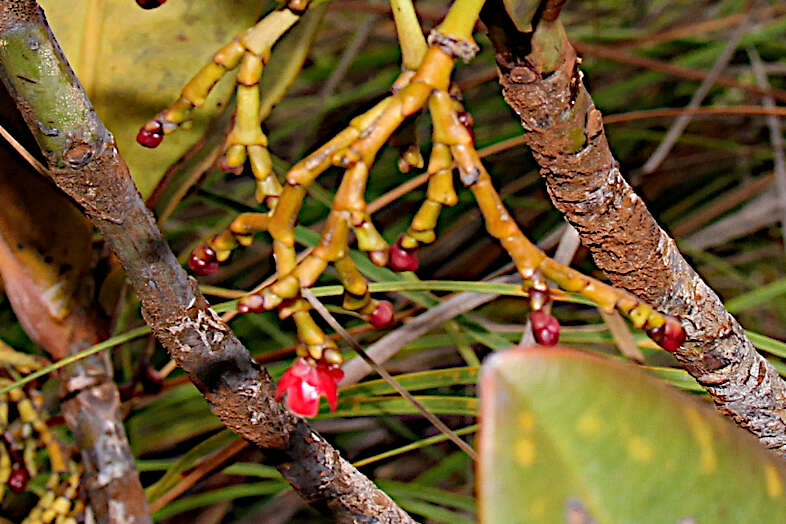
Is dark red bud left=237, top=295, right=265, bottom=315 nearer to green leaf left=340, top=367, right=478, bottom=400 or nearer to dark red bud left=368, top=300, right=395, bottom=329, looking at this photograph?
dark red bud left=368, top=300, right=395, bottom=329

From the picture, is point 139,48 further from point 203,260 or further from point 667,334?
point 667,334

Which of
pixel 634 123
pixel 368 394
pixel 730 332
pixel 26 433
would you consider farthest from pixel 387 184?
pixel 730 332

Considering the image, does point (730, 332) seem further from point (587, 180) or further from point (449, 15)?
point (449, 15)

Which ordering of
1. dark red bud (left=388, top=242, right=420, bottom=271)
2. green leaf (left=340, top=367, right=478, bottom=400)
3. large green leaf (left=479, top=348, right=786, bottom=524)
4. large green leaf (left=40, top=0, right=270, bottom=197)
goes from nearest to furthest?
large green leaf (left=479, top=348, right=786, bottom=524) → dark red bud (left=388, top=242, right=420, bottom=271) → large green leaf (left=40, top=0, right=270, bottom=197) → green leaf (left=340, top=367, right=478, bottom=400)

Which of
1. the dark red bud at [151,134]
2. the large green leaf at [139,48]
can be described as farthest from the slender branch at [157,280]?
the large green leaf at [139,48]

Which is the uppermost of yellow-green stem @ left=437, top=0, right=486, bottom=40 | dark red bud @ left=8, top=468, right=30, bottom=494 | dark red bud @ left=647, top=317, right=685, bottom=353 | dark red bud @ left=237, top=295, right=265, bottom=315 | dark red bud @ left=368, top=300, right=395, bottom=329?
yellow-green stem @ left=437, top=0, right=486, bottom=40

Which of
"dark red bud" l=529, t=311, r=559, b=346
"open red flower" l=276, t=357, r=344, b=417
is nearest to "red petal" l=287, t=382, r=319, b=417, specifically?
"open red flower" l=276, t=357, r=344, b=417
